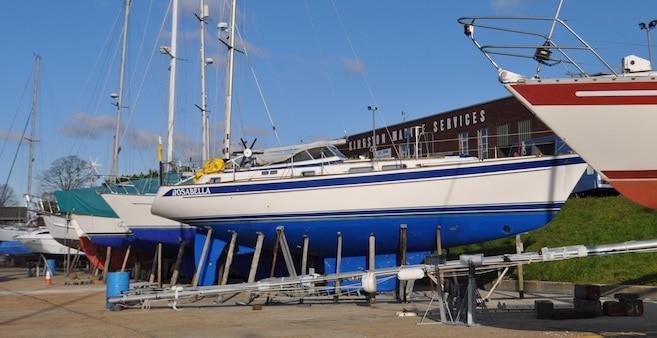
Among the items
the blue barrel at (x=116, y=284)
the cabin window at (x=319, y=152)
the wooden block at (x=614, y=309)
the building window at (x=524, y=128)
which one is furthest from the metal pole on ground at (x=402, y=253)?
the building window at (x=524, y=128)

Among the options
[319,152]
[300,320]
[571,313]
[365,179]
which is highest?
[319,152]

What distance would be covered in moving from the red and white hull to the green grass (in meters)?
7.10

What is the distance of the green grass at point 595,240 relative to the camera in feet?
55.0

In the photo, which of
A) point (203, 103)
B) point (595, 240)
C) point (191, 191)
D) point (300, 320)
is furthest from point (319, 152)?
point (203, 103)

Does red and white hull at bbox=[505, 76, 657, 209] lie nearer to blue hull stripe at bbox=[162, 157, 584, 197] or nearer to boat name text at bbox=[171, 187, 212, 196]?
blue hull stripe at bbox=[162, 157, 584, 197]

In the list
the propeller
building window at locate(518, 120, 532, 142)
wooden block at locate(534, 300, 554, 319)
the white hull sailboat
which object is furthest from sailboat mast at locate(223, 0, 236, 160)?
the white hull sailboat

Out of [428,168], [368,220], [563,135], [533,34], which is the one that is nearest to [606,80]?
[563,135]

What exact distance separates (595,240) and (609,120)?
1069 cm

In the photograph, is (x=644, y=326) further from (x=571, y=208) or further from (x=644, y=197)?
(x=571, y=208)

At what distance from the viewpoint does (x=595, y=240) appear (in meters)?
19.3

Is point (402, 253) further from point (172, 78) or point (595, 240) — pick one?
point (172, 78)

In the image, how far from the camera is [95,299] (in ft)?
64.8

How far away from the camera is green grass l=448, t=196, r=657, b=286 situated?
16766mm

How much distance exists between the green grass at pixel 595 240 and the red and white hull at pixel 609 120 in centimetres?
710
